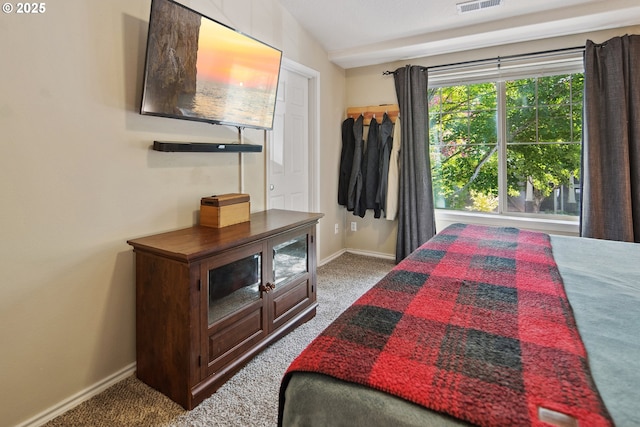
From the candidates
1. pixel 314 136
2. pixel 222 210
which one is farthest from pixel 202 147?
pixel 314 136

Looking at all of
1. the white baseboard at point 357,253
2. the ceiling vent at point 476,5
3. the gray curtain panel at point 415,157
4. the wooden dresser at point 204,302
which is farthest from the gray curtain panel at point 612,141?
the wooden dresser at point 204,302

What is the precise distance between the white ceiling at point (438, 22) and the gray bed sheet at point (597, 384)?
2.43 metres

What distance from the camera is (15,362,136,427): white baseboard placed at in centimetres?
155

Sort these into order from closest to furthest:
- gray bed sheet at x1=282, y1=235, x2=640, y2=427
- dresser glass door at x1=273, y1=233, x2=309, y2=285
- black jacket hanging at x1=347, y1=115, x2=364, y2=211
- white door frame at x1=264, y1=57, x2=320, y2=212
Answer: gray bed sheet at x1=282, y1=235, x2=640, y2=427
dresser glass door at x1=273, y1=233, x2=309, y2=285
white door frame at x1=264, y1=57, x2=320, y2=212
black jacket hanging at x1=347, y1=115, x2=364, y2=211

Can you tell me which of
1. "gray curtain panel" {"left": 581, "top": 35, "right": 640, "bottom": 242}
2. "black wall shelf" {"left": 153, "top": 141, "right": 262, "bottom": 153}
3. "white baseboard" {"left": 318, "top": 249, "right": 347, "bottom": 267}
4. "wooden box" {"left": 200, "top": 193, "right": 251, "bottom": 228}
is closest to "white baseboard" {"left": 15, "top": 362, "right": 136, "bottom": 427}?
"wooden box" {"left": 200, "top": 193, "right": 251, "bottom": 228}

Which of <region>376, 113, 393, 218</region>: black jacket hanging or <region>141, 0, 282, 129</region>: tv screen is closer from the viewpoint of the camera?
<region>141, 0, 282, 129</region>: tv screen

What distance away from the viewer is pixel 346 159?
405 cm

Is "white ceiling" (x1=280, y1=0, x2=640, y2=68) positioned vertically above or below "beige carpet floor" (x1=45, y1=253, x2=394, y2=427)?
above

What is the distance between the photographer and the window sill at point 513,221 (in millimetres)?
3193

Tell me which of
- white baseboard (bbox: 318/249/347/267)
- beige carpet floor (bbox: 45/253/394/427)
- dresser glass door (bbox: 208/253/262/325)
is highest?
dresser glass door (bbox: 208/253/262/325)

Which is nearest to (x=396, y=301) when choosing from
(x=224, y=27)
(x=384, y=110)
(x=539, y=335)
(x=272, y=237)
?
(x=539, y=335)

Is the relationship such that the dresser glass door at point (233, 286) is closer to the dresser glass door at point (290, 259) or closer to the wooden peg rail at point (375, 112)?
the dresser glass door at point (290, 259)

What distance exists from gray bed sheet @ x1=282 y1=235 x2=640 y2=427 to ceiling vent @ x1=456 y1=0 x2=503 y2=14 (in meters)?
2.36

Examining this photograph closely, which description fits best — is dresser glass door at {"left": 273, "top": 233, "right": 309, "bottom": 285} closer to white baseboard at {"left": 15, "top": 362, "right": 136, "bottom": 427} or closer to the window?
white baseboard at {"left": 15, "top": 362, "right": 136, "bottom": 427}
